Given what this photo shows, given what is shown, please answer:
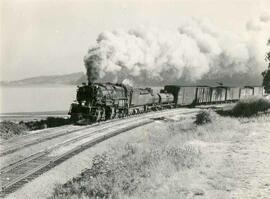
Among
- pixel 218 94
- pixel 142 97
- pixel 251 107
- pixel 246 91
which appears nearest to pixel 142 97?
pixel 142 97

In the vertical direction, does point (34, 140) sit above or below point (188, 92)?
below

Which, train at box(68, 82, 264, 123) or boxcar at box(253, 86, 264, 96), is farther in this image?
boxcar at box(253, 86, 264, 96)

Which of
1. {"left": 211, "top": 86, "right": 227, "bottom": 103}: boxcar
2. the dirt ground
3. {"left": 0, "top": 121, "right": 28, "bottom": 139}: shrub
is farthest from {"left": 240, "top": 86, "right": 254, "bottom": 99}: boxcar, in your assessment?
{"left": 0, "top": 121, "right": 28, "bottom": 139}: shrub

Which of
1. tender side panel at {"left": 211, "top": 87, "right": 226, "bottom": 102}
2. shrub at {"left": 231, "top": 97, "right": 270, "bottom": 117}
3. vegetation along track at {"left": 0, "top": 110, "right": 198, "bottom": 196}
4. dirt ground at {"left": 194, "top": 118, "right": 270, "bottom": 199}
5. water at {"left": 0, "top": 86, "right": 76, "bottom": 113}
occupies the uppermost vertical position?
tender side panel at {"left": 211, "top": 87, "right": 226, "bottom": 102}

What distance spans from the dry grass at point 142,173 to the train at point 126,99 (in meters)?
7.11

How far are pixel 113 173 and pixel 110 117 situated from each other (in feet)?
49.5

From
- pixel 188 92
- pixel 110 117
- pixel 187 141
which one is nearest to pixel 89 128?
pixel 110 117

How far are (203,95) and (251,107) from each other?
14.7m

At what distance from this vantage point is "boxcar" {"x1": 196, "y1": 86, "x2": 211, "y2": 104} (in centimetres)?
4272

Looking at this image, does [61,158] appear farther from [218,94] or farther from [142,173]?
[218,94]

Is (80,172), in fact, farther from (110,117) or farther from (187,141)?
(110,117)

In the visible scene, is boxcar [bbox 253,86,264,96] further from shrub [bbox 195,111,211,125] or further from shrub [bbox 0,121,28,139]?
shrub [bbox 0,121,28,139]

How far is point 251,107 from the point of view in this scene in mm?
29141

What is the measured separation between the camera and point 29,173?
12930 millimetres
